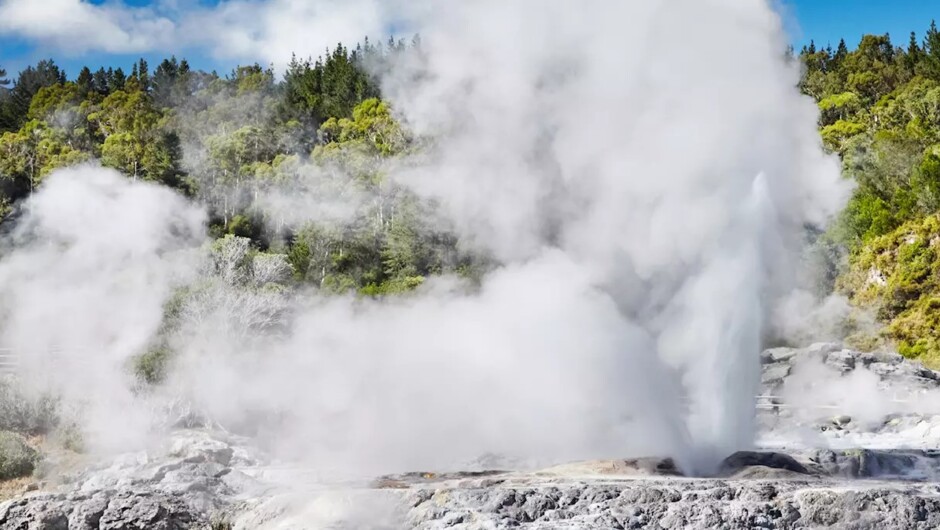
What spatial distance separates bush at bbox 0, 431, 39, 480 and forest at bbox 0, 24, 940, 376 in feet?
12.7

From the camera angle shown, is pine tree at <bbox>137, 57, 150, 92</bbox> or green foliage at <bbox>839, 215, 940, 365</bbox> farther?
pine tree at <bbox>137, 57, 150, 92</bbox>

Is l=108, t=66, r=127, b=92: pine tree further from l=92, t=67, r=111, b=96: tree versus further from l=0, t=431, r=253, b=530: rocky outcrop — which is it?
l=0, t=431, r=253, b=530: rocky outcrop

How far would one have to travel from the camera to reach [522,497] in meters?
7.96

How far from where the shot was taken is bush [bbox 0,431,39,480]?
1167cm

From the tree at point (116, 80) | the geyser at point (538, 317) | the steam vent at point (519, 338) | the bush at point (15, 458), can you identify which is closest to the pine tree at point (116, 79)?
the tree at point (116, 80)

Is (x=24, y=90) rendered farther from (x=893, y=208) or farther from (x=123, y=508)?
(x=123, y=508)

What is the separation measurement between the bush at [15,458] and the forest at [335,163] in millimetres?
3870

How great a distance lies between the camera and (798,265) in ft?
87.6

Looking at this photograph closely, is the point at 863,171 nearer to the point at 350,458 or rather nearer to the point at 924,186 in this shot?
the point at 924,186

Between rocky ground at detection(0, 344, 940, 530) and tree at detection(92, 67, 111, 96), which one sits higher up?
tree at detection(92, 67, 111, 96)

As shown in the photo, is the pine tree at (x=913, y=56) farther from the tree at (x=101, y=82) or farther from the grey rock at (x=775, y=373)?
the tree at (x=101, y=82)

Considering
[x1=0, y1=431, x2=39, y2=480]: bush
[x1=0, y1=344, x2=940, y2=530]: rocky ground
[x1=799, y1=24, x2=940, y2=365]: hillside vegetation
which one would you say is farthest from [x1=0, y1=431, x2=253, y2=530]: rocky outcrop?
[x1=799, y1=24, x2=940, y2=365]: hillside vegetation

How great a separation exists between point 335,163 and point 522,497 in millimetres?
28940

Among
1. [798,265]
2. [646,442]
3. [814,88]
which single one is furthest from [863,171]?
[646,442]
